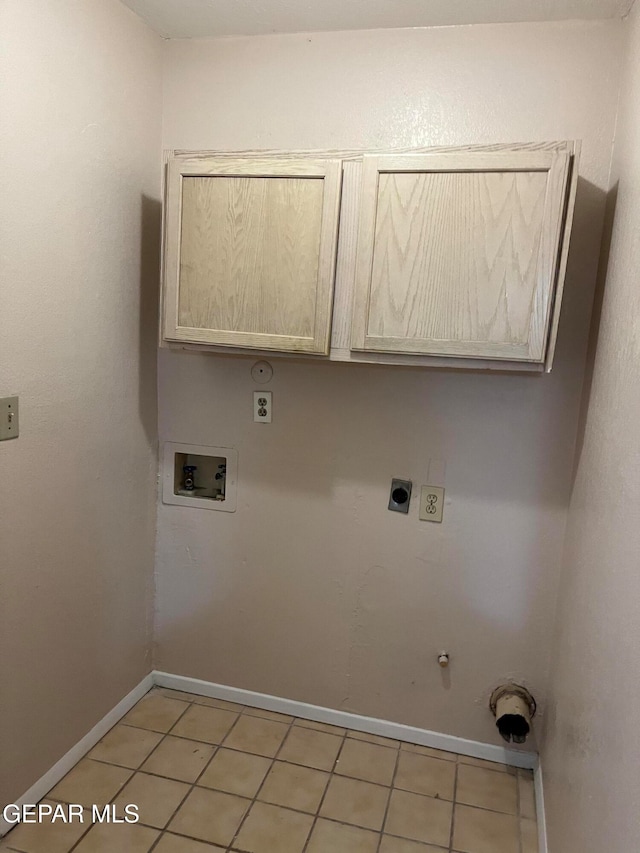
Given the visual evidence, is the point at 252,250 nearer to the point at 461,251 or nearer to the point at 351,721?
the point at 461,251

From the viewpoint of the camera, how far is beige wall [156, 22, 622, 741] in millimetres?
1727

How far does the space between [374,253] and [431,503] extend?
2.70 feet

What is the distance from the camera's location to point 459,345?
1.57 metres

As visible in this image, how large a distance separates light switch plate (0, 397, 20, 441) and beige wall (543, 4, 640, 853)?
1403mm

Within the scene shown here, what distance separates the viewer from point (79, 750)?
188cm

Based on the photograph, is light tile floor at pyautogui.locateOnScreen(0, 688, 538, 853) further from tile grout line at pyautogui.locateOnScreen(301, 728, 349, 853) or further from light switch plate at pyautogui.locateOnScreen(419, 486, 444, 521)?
light switch plate at pyautogui.locateOnScreen(419, 486, 444, 521)

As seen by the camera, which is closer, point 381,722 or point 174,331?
point 174,331

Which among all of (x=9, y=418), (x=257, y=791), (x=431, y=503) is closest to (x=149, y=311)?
(x=9, y=418)

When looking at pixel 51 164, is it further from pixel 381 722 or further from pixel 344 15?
pixel 381 722

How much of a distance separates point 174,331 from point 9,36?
77 centimetres

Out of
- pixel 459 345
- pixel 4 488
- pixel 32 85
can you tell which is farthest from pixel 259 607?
pixel 32 85

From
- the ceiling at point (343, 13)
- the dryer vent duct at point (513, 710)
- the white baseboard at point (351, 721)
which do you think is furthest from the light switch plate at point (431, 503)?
the ceiling at point (343, 13)

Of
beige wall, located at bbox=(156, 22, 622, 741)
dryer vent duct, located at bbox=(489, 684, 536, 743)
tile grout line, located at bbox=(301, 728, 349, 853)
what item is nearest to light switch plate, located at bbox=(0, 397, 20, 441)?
beige wall, located at bbox=(156, 22, 622, 741)

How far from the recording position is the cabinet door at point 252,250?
162 cm
